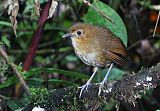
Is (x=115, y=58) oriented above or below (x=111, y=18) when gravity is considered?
below

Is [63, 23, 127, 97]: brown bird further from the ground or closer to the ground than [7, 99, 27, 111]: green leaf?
further from the ground

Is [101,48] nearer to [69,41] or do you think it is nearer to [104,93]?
[104,93]

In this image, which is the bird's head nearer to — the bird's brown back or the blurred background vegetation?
the bird's brown back

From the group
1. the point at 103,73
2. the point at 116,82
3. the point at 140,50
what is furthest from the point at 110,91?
the point at 140,50

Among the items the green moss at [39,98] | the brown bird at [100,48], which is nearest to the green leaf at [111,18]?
the brown bird at [100,48]

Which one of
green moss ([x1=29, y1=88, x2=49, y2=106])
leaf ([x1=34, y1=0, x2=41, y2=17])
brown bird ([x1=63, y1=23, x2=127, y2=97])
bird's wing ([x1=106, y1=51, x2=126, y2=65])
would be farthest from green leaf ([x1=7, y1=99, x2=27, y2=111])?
leaf ([x1=34, y1=0, x2=41, y2=17])

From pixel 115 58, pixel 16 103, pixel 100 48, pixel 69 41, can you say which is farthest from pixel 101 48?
pixel 69 41

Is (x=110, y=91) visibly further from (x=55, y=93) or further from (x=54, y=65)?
(x=54, y=65)

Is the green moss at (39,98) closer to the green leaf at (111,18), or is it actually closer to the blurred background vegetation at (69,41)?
the green leaf at (111,18)
